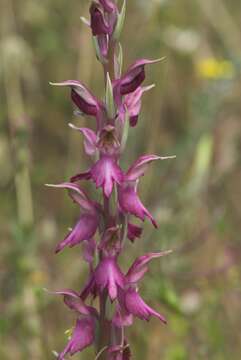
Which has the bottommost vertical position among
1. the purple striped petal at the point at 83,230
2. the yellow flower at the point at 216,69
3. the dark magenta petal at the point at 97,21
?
the yellow flower at the point at 216,69

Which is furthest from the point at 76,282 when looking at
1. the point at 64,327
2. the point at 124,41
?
the point at 124,41

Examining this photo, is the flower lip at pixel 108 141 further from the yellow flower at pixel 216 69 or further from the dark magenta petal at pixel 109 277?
the yellow flower at pixel 216 69

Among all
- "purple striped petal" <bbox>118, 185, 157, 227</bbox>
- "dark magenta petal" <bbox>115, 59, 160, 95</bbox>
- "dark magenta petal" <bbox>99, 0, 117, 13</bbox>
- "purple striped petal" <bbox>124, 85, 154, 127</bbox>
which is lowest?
"purple striped petal" <bbox>118, 185, 157, 227</bbox>

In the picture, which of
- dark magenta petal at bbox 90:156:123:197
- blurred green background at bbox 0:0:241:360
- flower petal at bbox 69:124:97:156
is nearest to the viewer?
dark magenta petal at bbox 90:156:123:197

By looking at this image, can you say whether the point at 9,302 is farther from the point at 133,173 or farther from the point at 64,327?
the point at 133,173

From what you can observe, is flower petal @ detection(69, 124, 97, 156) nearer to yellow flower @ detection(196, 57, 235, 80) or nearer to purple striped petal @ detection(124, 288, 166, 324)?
purple striped petal @ detection(124, 288, 166, 324)

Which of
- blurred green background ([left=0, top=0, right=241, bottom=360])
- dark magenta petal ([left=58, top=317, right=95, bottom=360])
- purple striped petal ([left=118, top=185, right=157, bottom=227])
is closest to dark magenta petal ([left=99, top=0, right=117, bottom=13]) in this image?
purple striped petal ([left=118, top=185, right=157, bottom=227])

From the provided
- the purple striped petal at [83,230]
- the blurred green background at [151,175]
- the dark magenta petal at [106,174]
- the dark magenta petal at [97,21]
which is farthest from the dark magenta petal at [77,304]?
the blurred green background at [151,175]
